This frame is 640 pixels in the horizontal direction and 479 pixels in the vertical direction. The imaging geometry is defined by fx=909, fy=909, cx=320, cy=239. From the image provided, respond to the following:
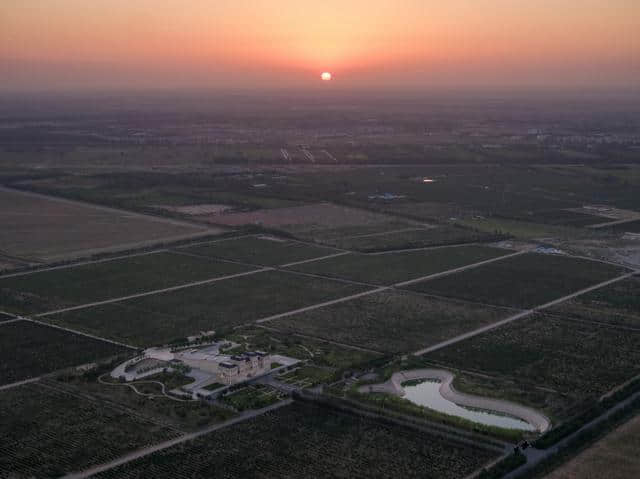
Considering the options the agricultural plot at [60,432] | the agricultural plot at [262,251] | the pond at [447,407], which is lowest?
the pond at [447,407]

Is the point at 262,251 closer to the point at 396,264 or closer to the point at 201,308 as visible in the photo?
the point at 396,264

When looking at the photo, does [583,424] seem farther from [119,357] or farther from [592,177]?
[592,177]

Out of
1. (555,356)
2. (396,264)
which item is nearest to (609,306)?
(555,356)

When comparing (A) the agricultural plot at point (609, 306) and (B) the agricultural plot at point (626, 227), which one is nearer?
(A) the agricultural plot at point (609, 306)

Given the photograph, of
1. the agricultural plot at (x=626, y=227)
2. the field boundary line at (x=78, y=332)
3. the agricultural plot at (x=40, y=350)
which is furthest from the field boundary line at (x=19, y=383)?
the agricultural plot at (x=626, y=227)

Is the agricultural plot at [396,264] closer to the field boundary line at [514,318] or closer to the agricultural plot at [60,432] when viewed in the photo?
the field boundary line at [514,318]

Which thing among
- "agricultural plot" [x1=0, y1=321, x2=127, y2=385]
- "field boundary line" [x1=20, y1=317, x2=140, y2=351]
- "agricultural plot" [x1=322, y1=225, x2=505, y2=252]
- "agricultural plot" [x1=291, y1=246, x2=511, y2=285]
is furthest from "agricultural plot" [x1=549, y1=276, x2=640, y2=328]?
"agricultural plot" [x1=0, y1=321, x2=127, y2=385]
